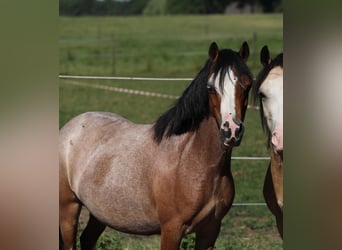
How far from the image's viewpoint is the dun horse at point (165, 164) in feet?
15.7

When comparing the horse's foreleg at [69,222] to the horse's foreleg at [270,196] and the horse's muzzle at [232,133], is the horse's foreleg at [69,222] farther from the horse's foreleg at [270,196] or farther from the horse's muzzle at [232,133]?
the horse's foreleg at [270,196]

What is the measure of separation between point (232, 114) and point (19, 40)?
1299 millimetres

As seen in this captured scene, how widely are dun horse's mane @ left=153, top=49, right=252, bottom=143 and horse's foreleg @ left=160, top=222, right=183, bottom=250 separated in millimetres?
497

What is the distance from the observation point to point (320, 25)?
513 centimetres

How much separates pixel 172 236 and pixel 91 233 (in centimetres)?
53

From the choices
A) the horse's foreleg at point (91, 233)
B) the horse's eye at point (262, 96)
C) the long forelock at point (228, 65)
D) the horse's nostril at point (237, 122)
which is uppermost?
the long forelock at point (228, 65)

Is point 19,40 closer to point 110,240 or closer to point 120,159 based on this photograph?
point 120,159

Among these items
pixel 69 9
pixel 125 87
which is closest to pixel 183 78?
pixel 125 87

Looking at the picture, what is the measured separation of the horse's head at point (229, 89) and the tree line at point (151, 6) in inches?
25.3

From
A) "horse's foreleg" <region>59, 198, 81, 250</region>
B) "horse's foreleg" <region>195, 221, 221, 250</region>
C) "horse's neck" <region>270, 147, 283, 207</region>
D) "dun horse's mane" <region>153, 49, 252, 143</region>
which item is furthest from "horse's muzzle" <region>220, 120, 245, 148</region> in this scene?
"horse's foreleg" <region>59, 198, 81, 250</region>

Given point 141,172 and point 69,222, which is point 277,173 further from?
point 69,222

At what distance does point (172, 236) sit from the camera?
16.1ft

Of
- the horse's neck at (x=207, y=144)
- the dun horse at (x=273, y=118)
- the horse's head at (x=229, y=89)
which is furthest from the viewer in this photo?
the dun horse at (x=273, y=118)

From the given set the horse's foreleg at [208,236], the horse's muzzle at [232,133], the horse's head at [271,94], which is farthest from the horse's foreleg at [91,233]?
the horse's head at [271,94]
